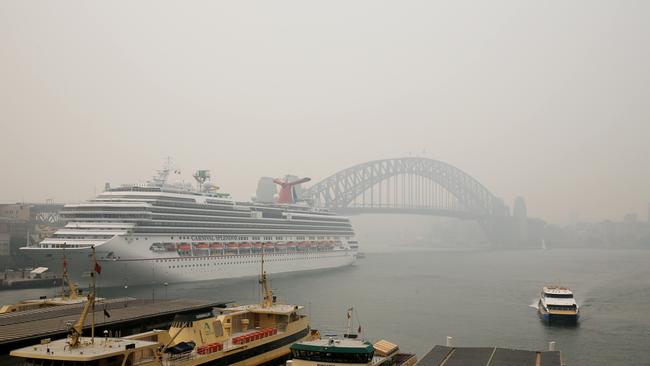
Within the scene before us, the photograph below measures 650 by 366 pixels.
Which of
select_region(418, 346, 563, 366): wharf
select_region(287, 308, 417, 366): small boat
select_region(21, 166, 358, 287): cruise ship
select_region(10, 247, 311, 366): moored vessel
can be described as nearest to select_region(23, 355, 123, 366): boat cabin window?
select_region(10, 247, 311, 366): moored vessel

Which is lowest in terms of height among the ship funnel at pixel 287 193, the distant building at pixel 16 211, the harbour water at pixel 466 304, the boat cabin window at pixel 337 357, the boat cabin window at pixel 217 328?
the harbour water at pixel 466 304

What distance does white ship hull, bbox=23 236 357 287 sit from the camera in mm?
64688

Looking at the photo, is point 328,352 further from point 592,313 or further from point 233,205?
point 233,205

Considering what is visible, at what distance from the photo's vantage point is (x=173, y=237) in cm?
7450

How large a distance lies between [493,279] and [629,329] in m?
41.4

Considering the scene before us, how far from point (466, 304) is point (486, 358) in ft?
114

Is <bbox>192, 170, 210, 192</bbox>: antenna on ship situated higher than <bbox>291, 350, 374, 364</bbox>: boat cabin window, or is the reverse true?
<bbox>192, 170, 210, 192</bbox>: antenna on ship

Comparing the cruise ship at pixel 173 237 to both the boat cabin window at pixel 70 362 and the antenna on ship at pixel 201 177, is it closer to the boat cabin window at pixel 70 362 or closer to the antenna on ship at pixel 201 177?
the antenna on ship at pixel 201 177

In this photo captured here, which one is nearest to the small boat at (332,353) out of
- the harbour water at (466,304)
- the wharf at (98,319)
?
the wharf at (98,319)

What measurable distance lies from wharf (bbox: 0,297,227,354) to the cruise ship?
23507 mm

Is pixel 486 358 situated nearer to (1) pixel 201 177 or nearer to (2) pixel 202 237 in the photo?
(2) pixel 202 237

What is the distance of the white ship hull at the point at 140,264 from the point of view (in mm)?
64688

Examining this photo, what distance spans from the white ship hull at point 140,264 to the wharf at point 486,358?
130 ft

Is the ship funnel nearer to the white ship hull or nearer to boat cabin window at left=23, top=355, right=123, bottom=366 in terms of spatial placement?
the white ship hull
